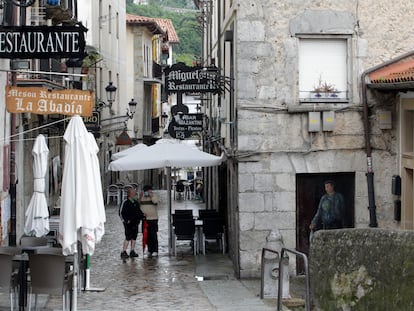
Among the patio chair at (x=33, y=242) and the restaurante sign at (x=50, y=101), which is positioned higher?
the restaurante sign at (x=50, y=101)

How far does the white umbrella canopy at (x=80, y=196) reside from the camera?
12602 mm

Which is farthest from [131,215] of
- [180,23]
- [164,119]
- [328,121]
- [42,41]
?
[180,23]

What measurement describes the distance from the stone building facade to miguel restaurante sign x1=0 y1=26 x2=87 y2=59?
13.6 feet

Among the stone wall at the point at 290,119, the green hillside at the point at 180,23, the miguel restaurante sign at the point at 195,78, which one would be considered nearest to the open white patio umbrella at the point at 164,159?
the miguel restaurante sign at the point at 195,78

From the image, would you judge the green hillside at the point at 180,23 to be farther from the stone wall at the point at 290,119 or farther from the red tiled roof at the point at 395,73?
the red tiled roof at the point at 395,73

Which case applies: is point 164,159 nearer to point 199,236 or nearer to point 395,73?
point 199,236

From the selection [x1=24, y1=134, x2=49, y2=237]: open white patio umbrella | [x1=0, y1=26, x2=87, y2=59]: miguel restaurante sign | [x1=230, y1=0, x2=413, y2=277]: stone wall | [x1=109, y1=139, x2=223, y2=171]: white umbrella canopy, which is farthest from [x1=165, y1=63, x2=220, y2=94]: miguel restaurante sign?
[x1=0, y1=26, x2=87, y2=59]: miguel restaurante sign

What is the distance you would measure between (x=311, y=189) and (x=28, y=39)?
624cm

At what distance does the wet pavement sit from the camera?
13.5m

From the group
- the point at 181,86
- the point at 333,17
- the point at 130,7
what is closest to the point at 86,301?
the point at 181,86

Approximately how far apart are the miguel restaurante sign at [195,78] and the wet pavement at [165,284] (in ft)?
11.2

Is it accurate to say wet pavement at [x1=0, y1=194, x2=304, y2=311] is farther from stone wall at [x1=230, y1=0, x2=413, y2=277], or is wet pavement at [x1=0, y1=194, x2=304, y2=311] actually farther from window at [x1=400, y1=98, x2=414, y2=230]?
window at [x1=400, y1=98, x2=414, y2=230]

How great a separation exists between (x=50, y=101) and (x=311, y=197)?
221 inches

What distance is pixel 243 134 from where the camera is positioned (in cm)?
1648
